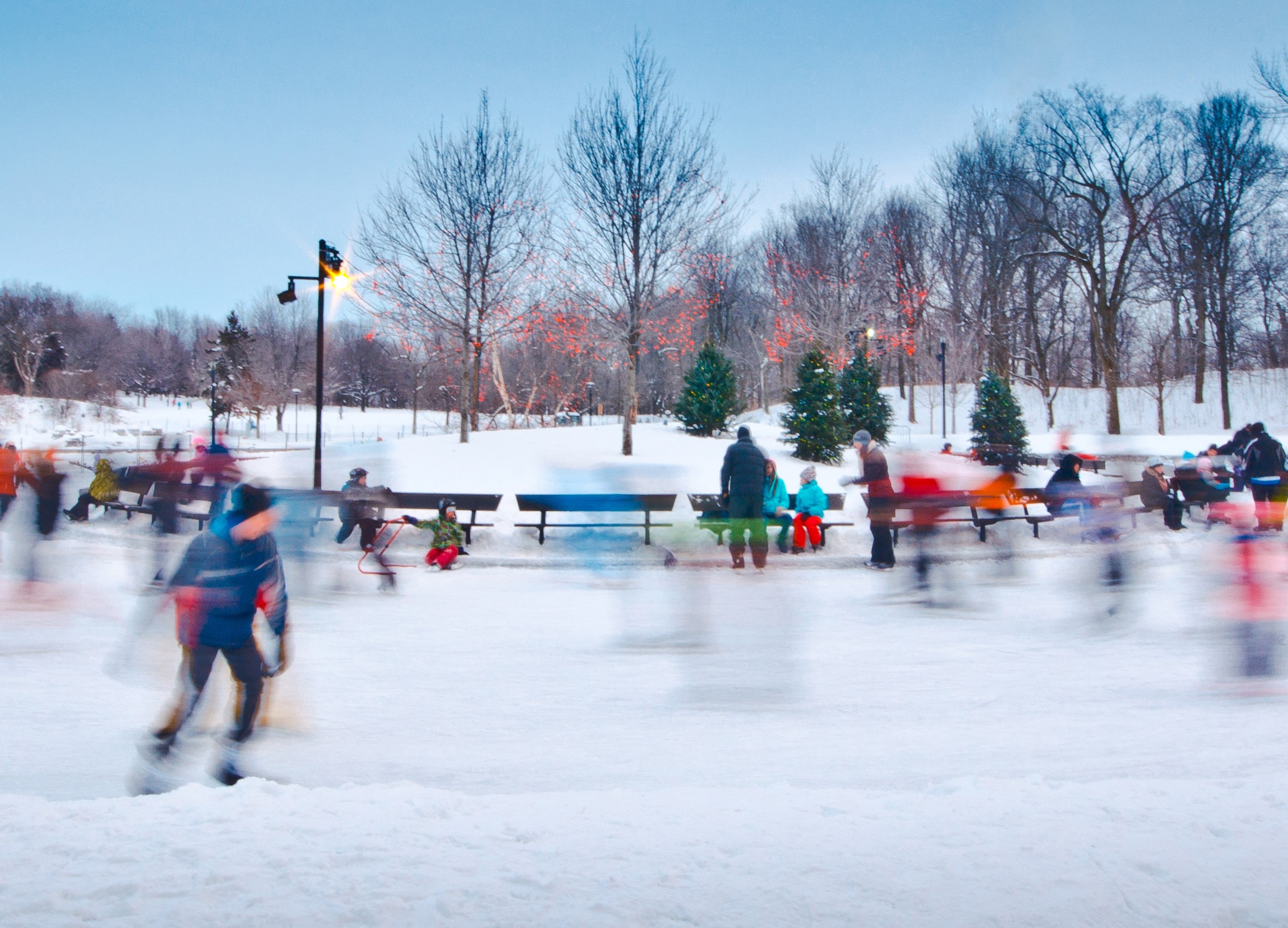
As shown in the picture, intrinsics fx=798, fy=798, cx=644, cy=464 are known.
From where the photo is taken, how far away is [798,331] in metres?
40.6

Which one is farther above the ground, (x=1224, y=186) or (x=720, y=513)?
(x=1224, y=186)

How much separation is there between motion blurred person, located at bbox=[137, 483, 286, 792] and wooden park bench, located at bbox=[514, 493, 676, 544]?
304 inches

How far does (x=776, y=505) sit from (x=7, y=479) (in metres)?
11.5

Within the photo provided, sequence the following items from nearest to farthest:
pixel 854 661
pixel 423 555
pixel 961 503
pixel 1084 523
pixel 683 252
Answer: pixel 854 661 → pixel 961 503 → pixel 1084 523 → pixel 423 555 → pixel 683 252

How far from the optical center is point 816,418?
67.7 feet

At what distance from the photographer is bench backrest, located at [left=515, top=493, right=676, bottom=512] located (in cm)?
1188

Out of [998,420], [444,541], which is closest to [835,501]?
[444,541]

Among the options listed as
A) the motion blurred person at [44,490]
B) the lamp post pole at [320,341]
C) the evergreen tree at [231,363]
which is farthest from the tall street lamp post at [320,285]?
the evergreen tree at [231,363]

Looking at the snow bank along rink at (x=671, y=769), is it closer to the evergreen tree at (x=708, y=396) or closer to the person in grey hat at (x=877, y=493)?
the person in grey hat at (x=877, y=493)

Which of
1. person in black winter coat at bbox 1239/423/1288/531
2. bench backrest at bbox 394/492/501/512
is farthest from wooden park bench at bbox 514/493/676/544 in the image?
person in black winter coat at bbox 1239/423/1288/531

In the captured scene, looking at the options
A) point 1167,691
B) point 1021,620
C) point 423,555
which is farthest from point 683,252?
point 1167,691

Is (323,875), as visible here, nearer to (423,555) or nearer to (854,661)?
(854,661)

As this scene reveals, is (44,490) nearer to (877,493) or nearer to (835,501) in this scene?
(877,493)

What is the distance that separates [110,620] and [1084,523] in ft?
36.0
